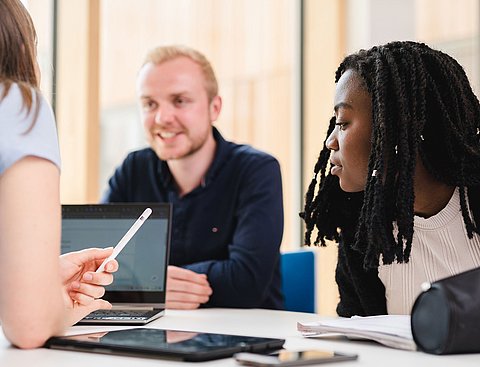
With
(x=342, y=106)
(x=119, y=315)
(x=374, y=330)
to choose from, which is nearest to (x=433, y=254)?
(x=342, y=106)

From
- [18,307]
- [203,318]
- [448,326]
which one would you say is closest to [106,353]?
[18,307]

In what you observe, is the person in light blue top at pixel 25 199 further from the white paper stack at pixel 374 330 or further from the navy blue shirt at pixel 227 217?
the navy blue shirt at pixel 227 217

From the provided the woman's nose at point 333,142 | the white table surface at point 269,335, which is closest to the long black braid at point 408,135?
the woman's nose at point 333,142

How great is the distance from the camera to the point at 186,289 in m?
2.05

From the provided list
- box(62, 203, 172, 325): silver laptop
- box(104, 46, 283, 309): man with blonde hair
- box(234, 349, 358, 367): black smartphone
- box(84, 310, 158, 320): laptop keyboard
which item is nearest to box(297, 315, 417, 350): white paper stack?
box(234, 349, 358, 367): black smartphone

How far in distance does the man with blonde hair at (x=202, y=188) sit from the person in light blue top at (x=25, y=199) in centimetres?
91

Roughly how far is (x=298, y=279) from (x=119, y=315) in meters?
1.06

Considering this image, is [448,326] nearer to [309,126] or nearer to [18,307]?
[18,307]

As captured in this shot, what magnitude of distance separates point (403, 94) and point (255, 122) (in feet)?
8.71

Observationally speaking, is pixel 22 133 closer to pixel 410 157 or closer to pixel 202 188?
pixel 410 157

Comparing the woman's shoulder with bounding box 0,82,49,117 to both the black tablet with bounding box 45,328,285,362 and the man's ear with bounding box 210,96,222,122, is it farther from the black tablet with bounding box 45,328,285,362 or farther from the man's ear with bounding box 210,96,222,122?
the man's ear with bounding box 210,96,222,122

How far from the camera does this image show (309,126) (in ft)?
13.8

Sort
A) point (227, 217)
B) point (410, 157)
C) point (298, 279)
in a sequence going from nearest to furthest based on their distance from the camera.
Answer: point (410, 157) < point (227, 217) < point (298, 279)

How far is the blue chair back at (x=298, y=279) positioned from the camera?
255 cm
